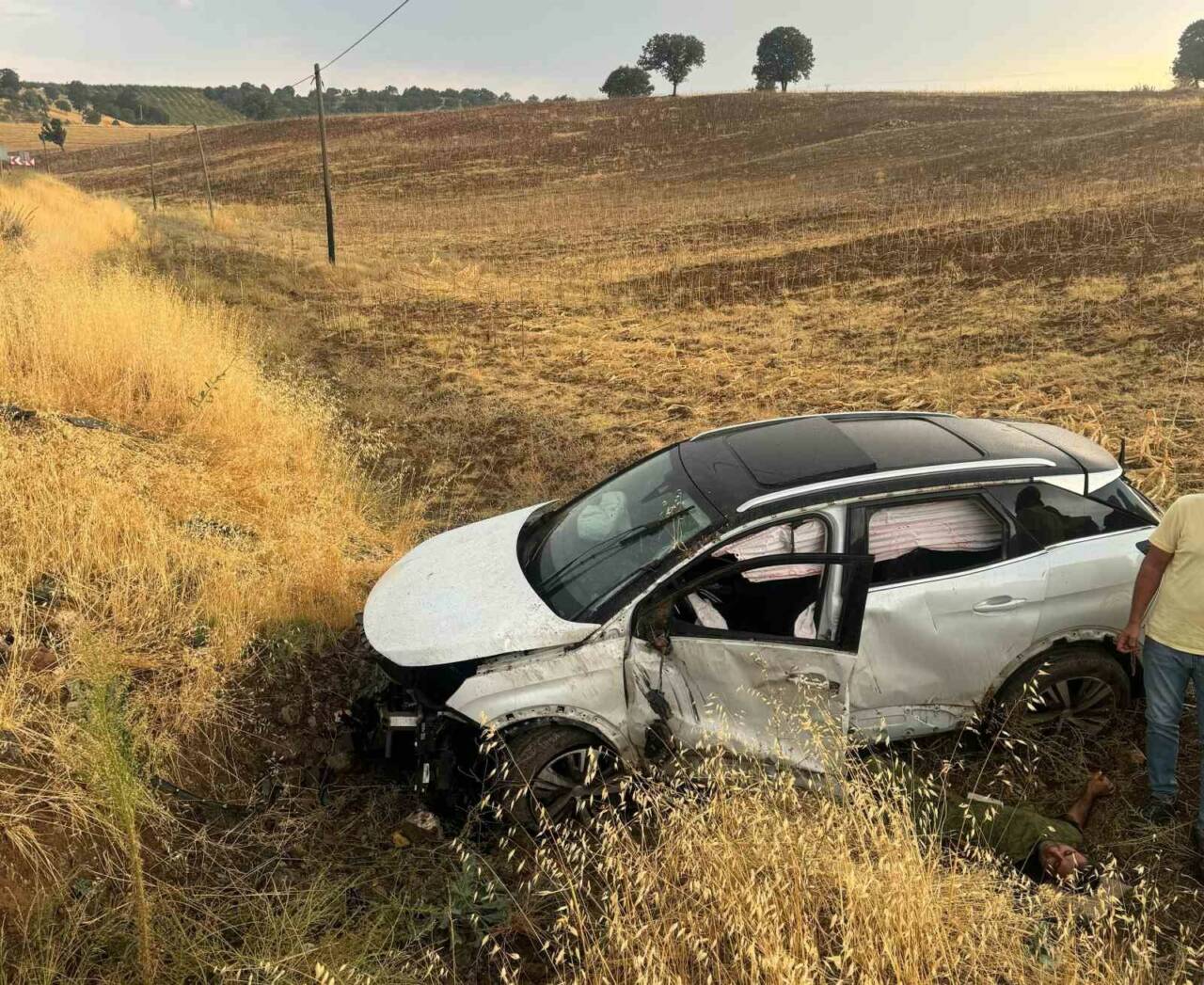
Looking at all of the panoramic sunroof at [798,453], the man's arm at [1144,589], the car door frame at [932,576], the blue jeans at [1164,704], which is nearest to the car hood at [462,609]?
the panoramic sunroof at [798,453]


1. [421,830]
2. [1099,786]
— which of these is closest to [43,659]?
[421,830]

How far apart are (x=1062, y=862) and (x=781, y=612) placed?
137 cm

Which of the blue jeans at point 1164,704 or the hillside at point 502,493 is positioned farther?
the blue jeans at point 1164,704

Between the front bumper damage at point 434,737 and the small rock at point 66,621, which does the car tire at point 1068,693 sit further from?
the small rock at point 66,621

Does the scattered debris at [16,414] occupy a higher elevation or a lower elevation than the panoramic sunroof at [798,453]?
lower

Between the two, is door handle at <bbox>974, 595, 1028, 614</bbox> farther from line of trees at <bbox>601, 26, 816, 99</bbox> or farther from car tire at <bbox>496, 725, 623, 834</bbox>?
line of trees at <bbox>601, 26, 816, 99</bbox>

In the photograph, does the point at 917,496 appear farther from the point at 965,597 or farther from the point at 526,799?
the point at 526,799

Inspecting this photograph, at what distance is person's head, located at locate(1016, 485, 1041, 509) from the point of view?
140 inches

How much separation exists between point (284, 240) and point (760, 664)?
22.9 metres

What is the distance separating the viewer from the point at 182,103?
13262cm

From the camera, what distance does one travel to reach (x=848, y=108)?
54.0 metres

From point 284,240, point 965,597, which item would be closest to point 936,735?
point 965,597

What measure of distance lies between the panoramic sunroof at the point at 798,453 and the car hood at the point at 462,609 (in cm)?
113

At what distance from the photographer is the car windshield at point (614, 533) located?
11.0 ft
